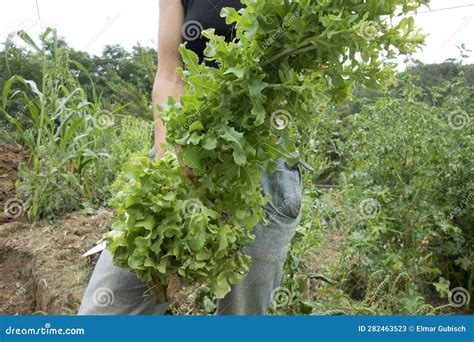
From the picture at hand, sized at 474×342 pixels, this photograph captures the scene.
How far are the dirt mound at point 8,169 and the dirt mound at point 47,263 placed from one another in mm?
488

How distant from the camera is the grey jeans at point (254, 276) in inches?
65.6

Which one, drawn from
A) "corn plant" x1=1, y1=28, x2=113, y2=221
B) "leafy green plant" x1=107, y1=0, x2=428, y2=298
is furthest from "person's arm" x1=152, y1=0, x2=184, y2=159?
"corn plant" x1=1, y1=28, x2=113, y2=221

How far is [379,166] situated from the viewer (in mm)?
3111

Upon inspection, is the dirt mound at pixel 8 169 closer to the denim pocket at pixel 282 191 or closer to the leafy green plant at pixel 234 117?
the denim pocket at pixel 282 191

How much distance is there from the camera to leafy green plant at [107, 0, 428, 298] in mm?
1332

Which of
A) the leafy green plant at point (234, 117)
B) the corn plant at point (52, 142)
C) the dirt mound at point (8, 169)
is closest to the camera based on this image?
the leafy green plant at point (234, 117)

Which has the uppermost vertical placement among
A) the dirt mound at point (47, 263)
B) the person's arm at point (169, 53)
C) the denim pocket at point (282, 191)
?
the person's arm at point (169, 53)

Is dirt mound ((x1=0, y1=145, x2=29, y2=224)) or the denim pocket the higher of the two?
dirt mound ((x1=0, y1=145, x2=29, y2=224))

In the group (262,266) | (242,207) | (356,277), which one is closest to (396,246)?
(356,277)

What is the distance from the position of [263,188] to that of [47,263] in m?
2.16

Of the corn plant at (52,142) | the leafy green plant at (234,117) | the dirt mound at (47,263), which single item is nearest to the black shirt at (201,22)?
the leafy green plant at (234,117)

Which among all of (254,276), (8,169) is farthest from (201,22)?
(8,169)

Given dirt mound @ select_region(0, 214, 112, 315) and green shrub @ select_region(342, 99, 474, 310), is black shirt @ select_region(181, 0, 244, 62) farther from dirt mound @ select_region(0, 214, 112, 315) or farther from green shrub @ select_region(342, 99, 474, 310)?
dirt mound @ select_region(0, 214, 112, 315)

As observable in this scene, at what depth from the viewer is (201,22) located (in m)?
1.80
